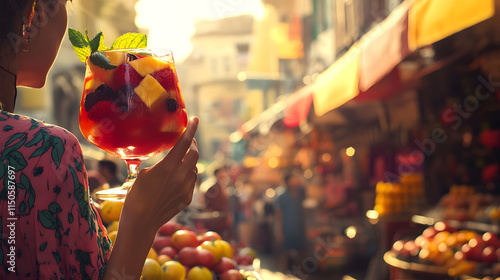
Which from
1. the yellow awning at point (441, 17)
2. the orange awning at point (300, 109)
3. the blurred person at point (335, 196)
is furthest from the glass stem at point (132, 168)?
Result: the blurred person at point (335, 196)

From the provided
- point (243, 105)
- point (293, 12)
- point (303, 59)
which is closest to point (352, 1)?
point (303, 59)

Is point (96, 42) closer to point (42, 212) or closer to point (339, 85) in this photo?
point (42, 212)

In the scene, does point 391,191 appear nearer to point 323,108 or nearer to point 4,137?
point 323,108

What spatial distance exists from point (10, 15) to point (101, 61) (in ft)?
0.74

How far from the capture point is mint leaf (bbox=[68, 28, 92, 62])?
3.97ft

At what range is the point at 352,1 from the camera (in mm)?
9484

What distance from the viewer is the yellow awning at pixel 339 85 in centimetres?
440

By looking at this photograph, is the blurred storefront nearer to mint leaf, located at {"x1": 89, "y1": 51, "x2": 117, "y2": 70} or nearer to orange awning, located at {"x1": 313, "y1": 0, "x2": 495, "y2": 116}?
orange awning, located at {"x1": 313, "y1": 0, "x2": 495, "y2": 116}

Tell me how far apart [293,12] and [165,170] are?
54.4 ft

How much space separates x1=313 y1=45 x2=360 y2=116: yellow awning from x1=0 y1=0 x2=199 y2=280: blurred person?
3.44m

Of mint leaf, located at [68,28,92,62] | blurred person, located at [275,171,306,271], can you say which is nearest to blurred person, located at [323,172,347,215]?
blurred person, located at [275,171,306,271]

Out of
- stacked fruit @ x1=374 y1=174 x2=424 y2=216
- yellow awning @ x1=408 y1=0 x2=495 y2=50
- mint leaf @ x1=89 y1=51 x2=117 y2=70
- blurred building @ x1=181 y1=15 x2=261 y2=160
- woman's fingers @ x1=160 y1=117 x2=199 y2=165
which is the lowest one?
stacked fruit @ x1=374 y1=174 x2=424 y2=216

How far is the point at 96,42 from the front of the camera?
4.05 feet

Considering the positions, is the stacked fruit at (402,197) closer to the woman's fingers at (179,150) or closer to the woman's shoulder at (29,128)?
the woman's fingers at (179,150)
